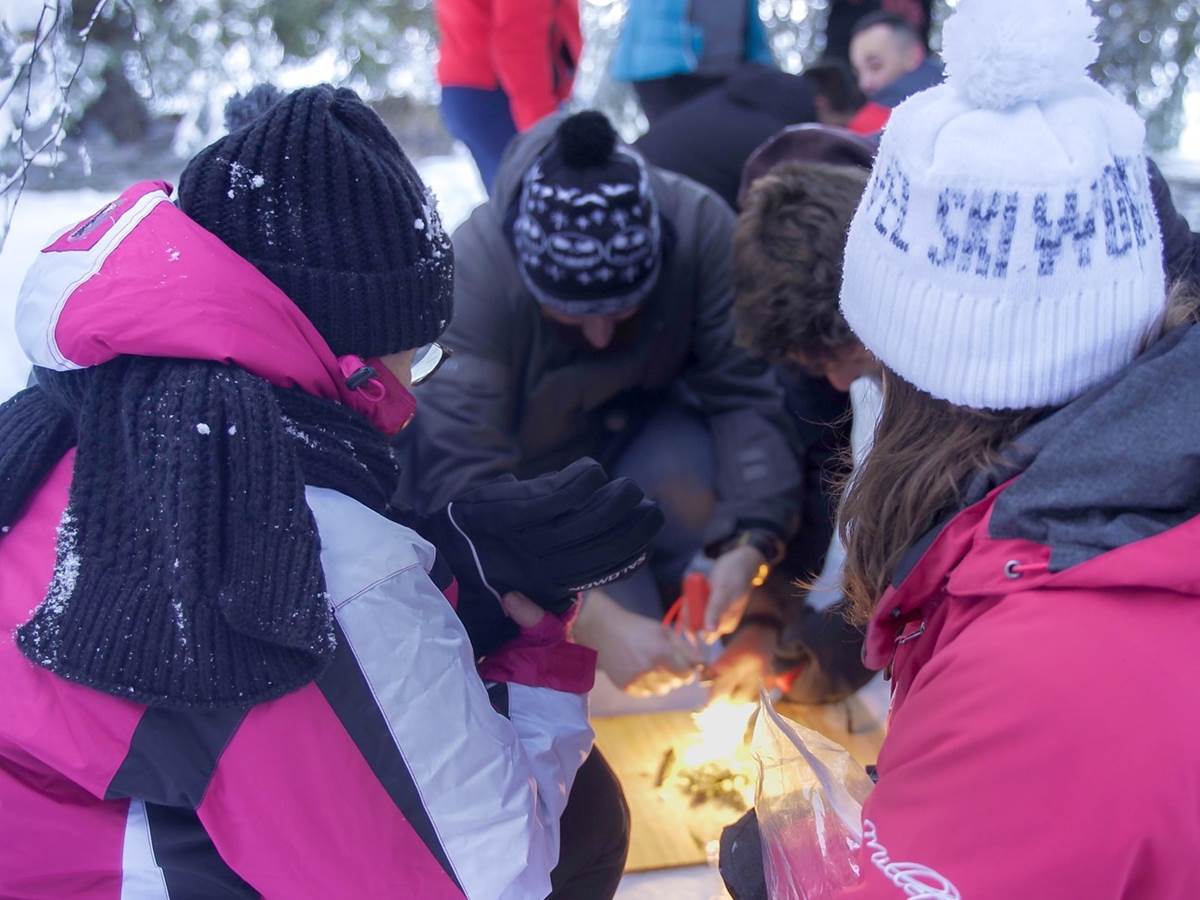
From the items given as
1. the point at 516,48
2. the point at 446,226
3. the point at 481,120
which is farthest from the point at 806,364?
the point at 481,120

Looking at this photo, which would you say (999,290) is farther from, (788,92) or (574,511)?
(788,92)

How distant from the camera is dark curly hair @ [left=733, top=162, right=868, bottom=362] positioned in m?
1.60

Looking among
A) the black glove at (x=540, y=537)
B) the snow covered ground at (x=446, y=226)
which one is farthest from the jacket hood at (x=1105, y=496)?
the snow covered ground at (x=446, y=226)

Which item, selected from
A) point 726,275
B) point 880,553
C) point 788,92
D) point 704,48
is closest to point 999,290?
point 880,553

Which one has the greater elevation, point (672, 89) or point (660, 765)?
point (672, 89)

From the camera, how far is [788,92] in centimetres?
247

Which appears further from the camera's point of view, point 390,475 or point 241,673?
point 390,475

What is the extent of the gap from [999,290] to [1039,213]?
6 cm

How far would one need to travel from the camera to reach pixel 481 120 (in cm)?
320

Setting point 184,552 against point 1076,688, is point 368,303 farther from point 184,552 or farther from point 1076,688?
point 1076,688

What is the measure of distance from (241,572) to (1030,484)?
641 millimetres

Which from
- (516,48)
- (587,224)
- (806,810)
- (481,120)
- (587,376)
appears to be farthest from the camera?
(481,120)

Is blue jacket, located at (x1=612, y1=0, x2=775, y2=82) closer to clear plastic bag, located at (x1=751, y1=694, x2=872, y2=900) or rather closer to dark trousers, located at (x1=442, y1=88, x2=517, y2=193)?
dark trousers, located at (x1=442, y1=88, x2=517, y2=193)

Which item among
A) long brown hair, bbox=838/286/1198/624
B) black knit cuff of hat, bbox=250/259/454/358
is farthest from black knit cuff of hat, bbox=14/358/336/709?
long brown hair, bbox=838/286/1198/624
